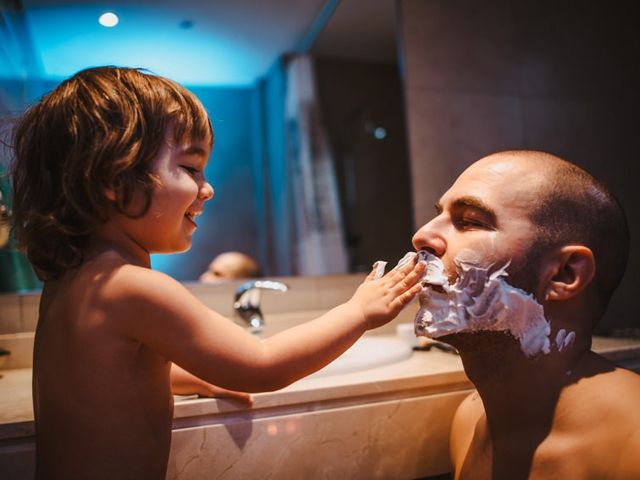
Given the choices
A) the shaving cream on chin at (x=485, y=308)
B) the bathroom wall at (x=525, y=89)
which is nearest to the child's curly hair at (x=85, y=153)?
the shaving cream on chin at (x=485, y=308)

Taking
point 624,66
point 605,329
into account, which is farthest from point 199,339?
point 624,66

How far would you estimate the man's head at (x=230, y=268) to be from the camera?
1.68 metres

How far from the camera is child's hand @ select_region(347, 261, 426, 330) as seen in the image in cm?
91

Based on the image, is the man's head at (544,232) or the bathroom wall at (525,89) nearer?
the man's head at (544,232)

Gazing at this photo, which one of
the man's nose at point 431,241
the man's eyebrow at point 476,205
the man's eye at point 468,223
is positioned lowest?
the man's nose at point 431,241

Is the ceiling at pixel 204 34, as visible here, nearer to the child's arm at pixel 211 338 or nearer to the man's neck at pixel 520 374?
the child's arm at pixel 211 338

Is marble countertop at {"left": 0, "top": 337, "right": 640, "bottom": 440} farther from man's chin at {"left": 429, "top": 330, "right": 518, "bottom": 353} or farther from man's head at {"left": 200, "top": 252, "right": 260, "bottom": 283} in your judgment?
man's head at {"left": 200, "top": 252, "right": 260, "bottom": 283}

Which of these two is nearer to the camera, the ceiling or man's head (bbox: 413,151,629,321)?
man's head (bbox: 413,151,629,321)

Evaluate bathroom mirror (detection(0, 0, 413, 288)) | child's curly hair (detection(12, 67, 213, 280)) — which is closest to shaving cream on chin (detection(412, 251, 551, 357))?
child's curly hair (detection(12, 67, 213, 280))

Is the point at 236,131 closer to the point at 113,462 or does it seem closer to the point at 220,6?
the point at 220,6

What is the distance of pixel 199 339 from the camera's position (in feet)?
Result: 2.78

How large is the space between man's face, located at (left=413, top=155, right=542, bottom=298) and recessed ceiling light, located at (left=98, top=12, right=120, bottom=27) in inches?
48.3

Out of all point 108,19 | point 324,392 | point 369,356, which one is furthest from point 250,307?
point 108,19

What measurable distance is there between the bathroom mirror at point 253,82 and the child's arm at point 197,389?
0.64 meters
